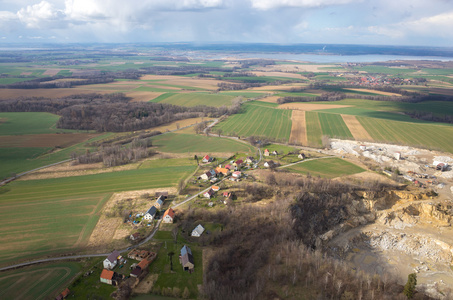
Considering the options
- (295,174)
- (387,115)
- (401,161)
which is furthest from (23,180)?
(387,115)

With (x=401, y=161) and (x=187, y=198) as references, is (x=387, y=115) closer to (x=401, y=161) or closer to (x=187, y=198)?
(x=401, y=161)

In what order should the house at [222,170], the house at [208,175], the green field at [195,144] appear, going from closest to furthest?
the house at [208,175], the house at [222,170], the green field at [195,144]

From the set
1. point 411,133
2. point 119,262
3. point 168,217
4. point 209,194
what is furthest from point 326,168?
point 119,262

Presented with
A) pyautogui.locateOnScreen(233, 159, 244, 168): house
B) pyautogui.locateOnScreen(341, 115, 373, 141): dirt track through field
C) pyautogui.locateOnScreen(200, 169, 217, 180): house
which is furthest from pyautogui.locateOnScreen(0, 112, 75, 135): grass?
pyautogui.locateOnScreen(341, 115, 373, 141): dirt track through field

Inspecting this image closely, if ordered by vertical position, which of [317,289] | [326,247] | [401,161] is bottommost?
[326,247]

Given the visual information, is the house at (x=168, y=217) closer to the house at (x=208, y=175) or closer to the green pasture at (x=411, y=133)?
the house at (x=208, y=175)

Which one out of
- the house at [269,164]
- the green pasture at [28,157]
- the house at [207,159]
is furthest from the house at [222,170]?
the green pasture at [28,157]

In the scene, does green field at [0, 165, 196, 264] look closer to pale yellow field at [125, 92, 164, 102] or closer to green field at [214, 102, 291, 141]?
green field at [214, 102, 291, 141]
